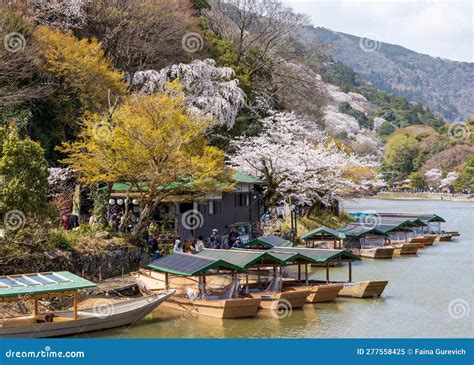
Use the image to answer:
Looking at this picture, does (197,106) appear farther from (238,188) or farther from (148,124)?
(148,124)

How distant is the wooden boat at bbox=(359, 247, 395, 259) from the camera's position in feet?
136

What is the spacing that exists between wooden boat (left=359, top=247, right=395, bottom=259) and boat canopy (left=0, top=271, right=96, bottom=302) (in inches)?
960

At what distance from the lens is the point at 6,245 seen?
953 inches

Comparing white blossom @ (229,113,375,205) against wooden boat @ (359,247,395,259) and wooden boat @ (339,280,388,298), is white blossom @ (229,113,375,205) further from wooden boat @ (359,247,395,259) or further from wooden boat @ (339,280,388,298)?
wooden boat @ (339,280,388,298)

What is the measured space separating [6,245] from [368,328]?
509 inches

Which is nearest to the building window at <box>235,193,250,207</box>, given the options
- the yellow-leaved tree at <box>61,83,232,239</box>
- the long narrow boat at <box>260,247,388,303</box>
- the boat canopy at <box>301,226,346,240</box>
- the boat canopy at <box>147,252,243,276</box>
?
the boat canopy at <box>301,226,346,240</box>

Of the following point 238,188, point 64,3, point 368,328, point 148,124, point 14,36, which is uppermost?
point 64,3

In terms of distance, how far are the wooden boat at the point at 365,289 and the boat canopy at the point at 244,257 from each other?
11.3 feet

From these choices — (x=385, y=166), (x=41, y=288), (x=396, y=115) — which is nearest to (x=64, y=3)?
(x=41, y=288)

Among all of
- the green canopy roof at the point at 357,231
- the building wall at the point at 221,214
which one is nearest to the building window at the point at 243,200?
the building wall at the point at 221,214

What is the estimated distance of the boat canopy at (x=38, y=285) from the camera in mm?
19141

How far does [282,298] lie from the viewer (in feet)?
80.6

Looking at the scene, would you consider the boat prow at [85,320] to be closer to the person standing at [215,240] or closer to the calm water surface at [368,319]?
the calm water surface at [368,319]

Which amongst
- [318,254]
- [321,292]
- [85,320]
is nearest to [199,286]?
[321,292]
